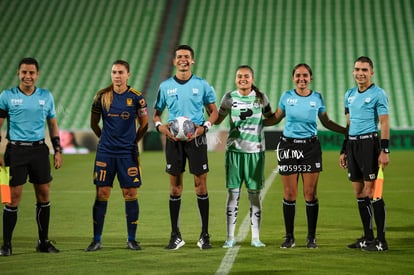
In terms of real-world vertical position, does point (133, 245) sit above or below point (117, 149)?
below

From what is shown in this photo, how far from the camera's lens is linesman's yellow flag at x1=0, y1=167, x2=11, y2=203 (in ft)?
26.5

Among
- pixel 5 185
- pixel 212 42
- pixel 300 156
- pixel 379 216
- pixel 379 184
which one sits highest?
pixel 212 42

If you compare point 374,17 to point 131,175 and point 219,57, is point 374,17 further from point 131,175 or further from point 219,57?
point 131,175

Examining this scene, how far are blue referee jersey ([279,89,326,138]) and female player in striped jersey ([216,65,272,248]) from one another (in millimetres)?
291

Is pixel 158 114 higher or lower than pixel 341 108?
lower

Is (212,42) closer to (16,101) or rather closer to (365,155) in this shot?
(365,155)

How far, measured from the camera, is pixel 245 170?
345 inches

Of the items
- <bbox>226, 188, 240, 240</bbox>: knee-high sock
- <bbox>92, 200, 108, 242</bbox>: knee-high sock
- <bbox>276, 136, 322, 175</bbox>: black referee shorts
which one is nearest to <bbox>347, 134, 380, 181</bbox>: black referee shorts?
<bbox>276, 136, 322, 175</bbox>: black referee shorts

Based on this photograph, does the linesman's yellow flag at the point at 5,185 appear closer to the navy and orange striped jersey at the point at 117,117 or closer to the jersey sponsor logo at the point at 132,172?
the navy and orange striped jersey at the point at 117,117

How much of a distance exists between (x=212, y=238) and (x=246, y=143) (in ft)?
3.93

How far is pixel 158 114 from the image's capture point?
8828mm

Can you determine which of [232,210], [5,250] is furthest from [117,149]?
[5,250]

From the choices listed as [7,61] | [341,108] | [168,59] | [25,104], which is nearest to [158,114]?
[25,104]

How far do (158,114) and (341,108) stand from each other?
1985 centimetres
